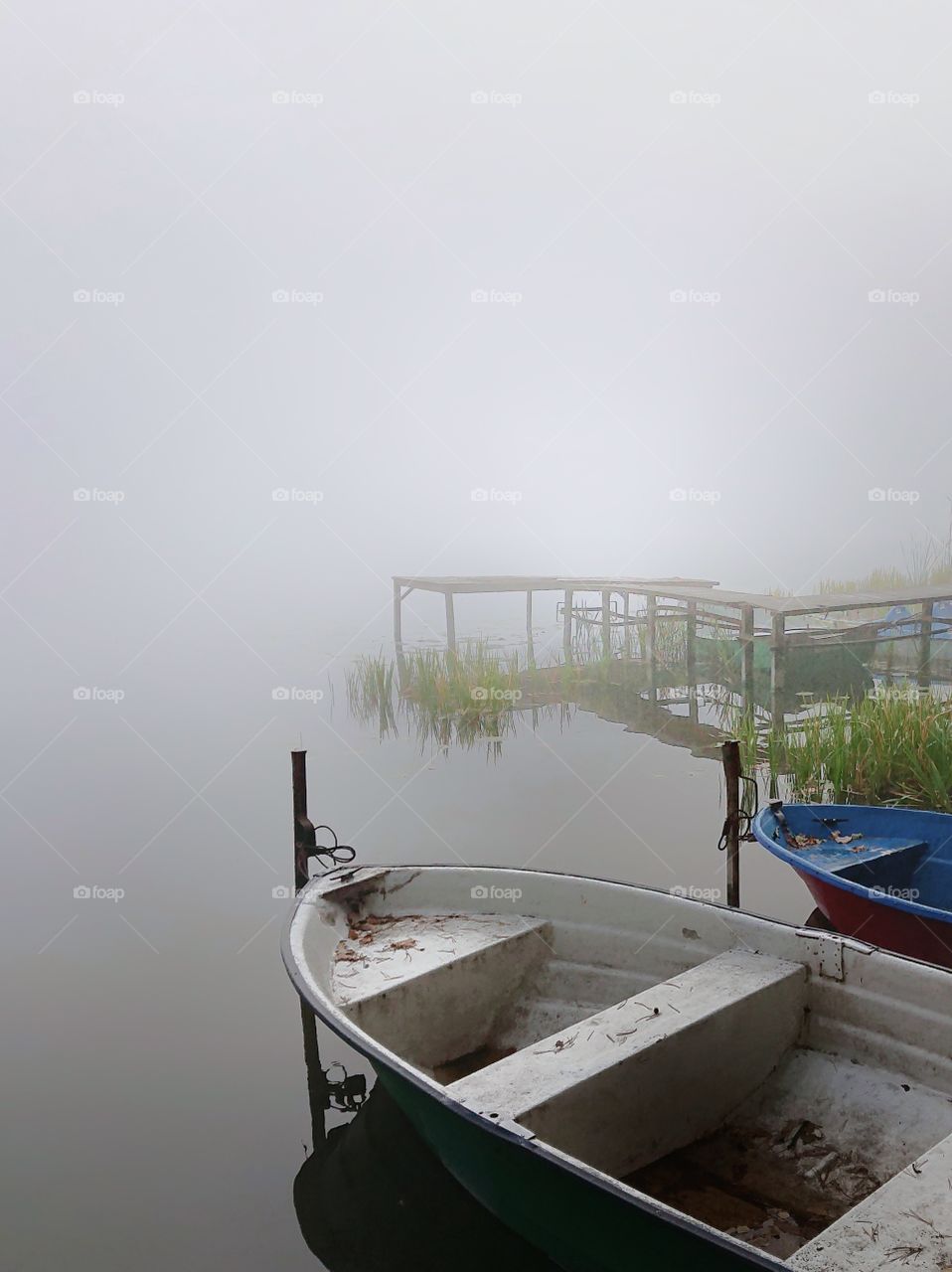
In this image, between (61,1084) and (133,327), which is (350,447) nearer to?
(133,327)

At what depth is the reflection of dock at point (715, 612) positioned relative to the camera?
9.12 metres

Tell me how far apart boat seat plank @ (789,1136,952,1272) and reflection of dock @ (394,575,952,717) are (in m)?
7.26

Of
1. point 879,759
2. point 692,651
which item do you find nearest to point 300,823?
point 879,759

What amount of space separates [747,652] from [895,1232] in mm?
7892

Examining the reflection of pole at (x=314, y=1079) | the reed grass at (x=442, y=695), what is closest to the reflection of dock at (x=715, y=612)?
the reed grass at (x=442, y=695)

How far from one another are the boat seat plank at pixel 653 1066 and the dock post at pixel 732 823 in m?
1.46

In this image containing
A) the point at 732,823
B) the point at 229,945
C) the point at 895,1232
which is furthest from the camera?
the point at 229,945

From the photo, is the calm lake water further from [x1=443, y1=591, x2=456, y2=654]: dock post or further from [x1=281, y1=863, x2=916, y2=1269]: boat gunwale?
[x1=443, y1=591, x2=456, y2=654]: dock post

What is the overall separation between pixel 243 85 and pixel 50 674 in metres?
13.4

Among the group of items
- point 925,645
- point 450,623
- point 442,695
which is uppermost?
point 450,623

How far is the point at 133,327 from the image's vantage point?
998 inches

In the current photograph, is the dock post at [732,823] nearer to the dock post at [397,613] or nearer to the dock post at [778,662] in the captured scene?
the dock post at [778,662]

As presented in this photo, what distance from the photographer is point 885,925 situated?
3.52 meters

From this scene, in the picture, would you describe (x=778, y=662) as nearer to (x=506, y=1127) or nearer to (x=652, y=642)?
(x=652, y=642)
